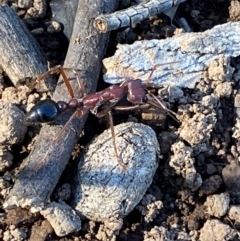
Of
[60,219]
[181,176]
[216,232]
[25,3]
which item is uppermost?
[25,3]

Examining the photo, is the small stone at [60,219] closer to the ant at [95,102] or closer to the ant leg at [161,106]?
the ant at [95,102]

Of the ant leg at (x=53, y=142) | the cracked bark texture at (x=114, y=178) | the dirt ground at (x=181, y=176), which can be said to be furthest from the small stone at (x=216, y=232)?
the ant leg at (x=53, y=142)

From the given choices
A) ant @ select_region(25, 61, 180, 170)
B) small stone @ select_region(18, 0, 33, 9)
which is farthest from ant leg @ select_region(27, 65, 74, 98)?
small stone @ select_region(18, 0, 33, 9)

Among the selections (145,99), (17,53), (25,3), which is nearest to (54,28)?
(25,3)

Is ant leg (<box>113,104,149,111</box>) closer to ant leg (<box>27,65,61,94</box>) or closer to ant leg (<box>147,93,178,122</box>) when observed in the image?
ant leg (<box>147,93,178,122</box>)

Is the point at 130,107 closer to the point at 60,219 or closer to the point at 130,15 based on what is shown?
the point at 130,15

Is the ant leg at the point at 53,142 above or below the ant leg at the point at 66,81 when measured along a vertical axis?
below

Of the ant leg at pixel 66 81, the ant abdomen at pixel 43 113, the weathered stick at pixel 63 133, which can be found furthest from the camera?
the ant leg at pixel 66 81
